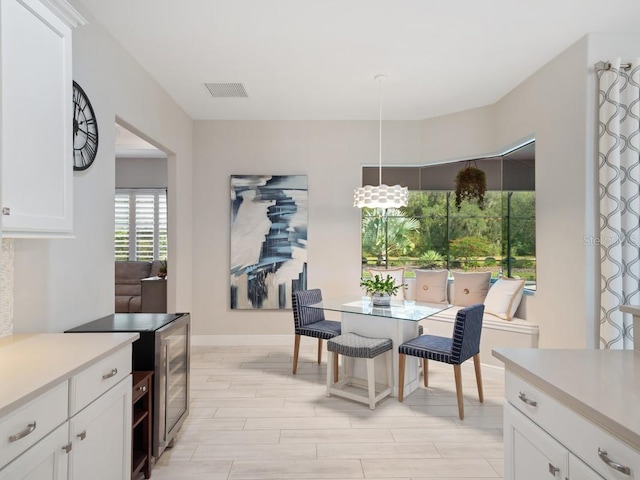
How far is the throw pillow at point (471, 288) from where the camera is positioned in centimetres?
457

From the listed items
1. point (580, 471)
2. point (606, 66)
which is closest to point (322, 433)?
point (580, 471)

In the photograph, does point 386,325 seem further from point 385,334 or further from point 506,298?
point 506,298

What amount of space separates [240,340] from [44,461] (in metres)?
3.73

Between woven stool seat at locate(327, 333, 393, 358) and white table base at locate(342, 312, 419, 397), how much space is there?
11cm

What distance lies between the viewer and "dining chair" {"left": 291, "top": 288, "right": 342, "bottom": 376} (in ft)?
12.7

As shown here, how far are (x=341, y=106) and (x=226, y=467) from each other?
3753 mm

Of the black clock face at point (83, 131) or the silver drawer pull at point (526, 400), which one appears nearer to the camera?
the silver drawer pull at point (526, 400)

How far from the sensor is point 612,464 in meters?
1.00

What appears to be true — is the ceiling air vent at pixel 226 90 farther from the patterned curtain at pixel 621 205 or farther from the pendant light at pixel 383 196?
the patterned curtain at pixel 621 205

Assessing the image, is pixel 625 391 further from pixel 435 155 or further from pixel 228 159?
pixel 228 159

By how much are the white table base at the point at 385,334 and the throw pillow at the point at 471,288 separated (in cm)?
130

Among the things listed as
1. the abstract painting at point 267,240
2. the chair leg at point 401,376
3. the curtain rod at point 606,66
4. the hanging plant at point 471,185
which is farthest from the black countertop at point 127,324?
the hanging plant at point 471,185

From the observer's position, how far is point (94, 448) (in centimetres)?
163

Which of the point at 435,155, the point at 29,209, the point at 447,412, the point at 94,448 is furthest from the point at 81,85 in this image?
the point at 435,155
